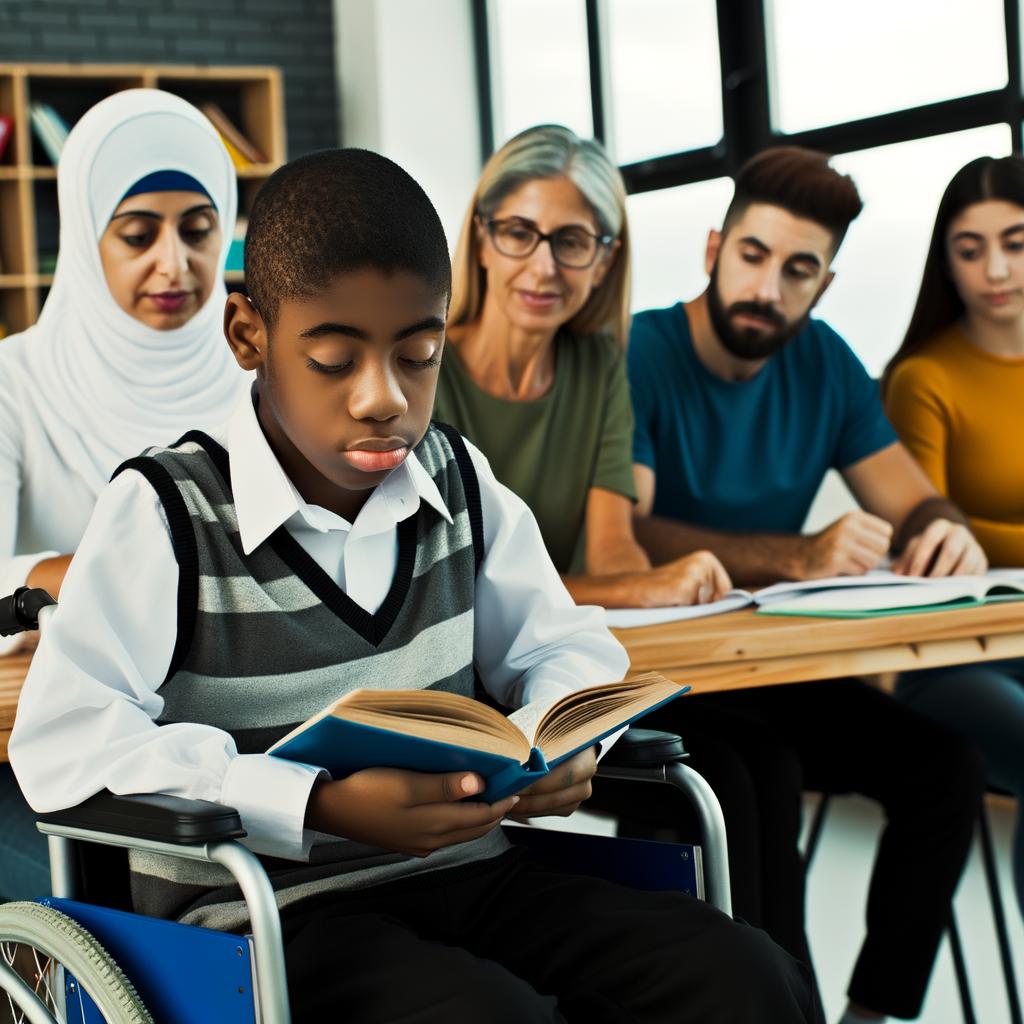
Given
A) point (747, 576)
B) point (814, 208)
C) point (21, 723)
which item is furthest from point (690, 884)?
point (814, 208)

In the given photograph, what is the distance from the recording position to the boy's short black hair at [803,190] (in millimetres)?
2152

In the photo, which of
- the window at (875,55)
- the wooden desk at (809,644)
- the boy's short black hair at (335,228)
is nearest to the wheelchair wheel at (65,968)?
the boy's short black hair at (335,228)

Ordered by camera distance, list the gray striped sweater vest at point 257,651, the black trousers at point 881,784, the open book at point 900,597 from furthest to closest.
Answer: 1. the black trousers at point 881,784
2. the open book at point 900,597
3. the gray striped sweater vest at point 257,651

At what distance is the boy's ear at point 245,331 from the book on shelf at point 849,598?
0.62 m

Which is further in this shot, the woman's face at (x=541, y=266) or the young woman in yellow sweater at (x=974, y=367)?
the young woman in yellow sweater at (x=974, y=367)

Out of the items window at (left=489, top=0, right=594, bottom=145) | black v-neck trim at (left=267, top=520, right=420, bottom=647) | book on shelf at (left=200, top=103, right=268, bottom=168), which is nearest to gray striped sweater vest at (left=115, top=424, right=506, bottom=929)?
black v-neck trim at (left=267, top=520, right=420, bottom=647)

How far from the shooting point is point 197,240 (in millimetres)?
1994

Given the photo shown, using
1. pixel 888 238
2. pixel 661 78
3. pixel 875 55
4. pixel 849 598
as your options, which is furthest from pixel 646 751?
pixel 661 78

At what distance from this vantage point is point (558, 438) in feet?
6.88

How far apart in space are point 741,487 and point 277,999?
57.5 inches

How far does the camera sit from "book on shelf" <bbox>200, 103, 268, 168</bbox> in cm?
543

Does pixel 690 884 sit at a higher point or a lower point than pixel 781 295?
lower

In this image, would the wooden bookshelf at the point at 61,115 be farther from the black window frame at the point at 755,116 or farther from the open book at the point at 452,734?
the open book at the point at 452,734

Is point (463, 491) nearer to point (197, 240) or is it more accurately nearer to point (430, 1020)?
point (430, 1020)
